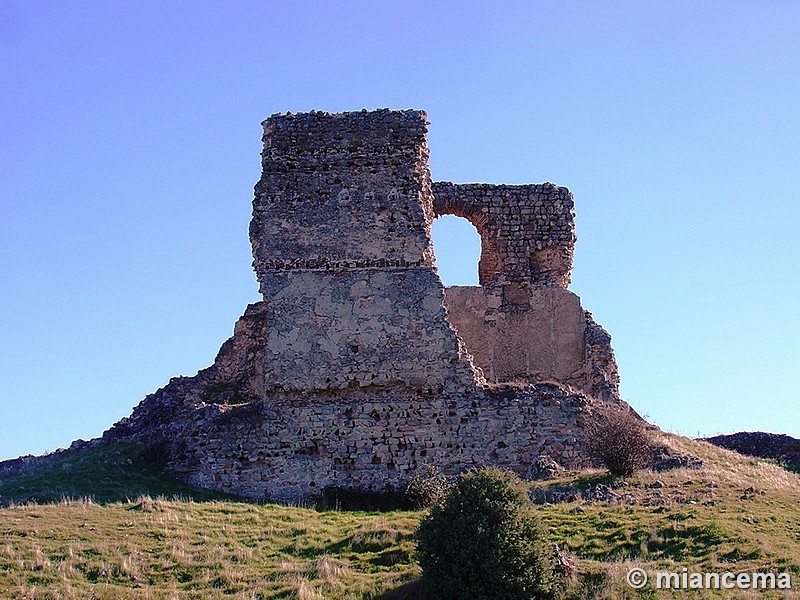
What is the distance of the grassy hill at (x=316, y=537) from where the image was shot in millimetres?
13586

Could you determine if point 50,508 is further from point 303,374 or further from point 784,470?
point 784,470

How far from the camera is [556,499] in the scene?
54.1ft

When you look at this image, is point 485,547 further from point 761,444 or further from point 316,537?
point 761,444

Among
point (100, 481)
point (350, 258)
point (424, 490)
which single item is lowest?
point (424, 490)

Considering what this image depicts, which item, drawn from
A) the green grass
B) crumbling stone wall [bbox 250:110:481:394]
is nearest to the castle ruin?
crumbling stone wall [bbox 250:110:481:394]

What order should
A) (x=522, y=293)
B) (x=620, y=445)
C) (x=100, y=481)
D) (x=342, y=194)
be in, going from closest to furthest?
(x=620, y=445)
(x=100, y=481)
(x=342, y=194)
(x=522, y=293)

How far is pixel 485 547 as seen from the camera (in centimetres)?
1321

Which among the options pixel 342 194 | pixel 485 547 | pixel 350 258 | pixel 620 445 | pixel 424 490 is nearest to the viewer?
pixel 485 547

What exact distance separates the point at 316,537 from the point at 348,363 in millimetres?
4427

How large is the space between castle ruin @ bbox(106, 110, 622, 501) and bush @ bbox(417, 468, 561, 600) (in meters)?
5.29

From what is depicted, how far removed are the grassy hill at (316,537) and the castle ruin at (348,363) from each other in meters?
1.35

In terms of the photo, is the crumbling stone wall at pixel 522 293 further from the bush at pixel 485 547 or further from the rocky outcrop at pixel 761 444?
the bush at pixel 485 547

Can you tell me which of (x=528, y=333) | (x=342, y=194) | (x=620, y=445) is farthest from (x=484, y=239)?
(x=620, y=445)

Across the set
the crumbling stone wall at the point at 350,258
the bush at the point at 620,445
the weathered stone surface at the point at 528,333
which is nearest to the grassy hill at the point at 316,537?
the bush at the point at 620,445
